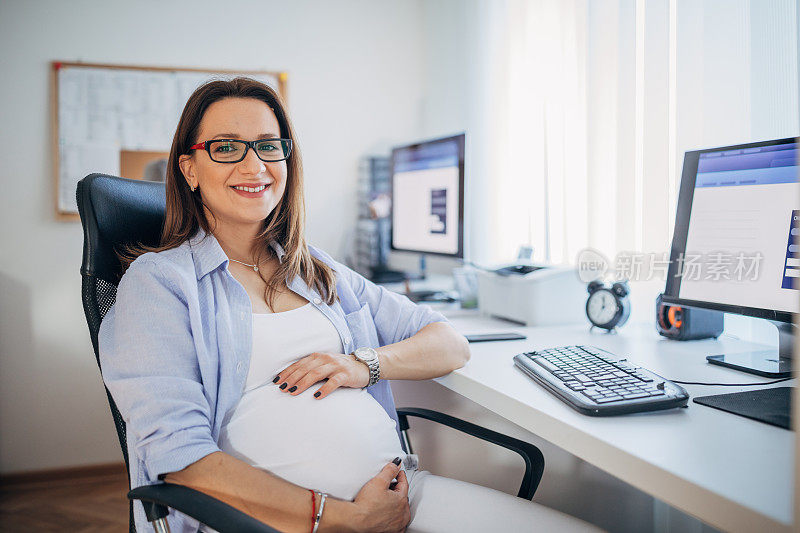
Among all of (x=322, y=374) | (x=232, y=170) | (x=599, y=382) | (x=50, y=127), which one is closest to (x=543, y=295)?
(x=599, y=382)

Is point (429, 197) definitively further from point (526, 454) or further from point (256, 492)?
point (256, 492)

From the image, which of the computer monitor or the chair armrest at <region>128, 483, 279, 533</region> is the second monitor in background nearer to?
the computer monitor

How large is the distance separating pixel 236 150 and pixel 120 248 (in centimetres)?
31

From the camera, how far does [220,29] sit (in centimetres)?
284

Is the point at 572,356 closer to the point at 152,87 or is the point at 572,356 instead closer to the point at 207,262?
the point at 207,262

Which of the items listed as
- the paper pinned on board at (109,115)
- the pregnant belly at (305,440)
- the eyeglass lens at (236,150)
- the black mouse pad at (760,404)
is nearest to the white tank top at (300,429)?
the pregnant belly at (305,440)

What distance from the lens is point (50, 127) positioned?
266 cm

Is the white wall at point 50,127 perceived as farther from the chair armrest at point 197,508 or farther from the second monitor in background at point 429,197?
the chair armrest at point 197,508

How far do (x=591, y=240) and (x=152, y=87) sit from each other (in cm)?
216

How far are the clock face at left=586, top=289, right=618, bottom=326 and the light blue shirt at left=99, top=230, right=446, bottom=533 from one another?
2.39 ft

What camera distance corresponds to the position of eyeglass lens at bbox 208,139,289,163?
4.04ft

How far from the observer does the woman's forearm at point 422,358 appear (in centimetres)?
124

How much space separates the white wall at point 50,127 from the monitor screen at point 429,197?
734mm

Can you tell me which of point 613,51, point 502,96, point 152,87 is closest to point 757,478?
point 613,51
